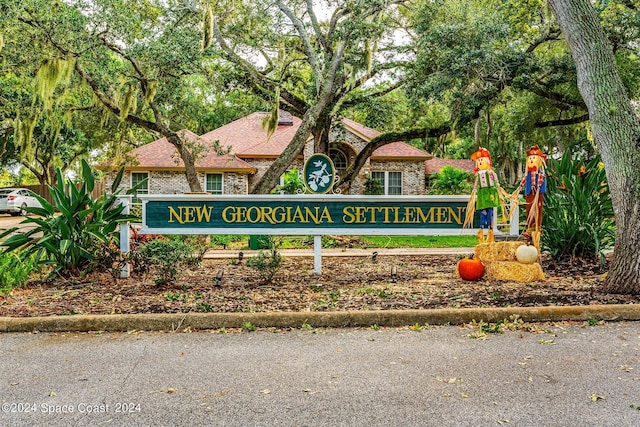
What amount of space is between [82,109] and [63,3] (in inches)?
180

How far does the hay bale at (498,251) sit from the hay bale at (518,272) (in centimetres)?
14

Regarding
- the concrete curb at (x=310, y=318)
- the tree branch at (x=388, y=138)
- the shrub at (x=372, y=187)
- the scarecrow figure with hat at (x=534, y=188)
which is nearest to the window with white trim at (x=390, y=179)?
the shrub at (x=372, y=187)

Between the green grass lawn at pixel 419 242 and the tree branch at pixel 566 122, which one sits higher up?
the tree branch at pixel 566 122

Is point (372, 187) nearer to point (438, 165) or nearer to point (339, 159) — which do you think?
point (339, 159)

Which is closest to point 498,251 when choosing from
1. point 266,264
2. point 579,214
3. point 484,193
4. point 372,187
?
point 484,193

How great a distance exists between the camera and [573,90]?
15.4m

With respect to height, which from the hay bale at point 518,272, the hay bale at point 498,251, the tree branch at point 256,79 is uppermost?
the tree branch at point 256,79

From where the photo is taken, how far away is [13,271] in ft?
22.2

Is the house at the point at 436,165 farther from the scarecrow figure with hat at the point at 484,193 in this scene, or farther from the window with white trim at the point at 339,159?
the scarecrow figure with hat at the point at 484,193

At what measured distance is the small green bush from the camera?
6484mm

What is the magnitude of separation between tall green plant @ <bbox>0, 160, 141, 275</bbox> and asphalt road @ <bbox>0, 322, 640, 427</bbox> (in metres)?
2.38

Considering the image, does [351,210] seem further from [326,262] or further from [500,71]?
[500,71]

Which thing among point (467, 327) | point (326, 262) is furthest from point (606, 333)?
point (326, 262)

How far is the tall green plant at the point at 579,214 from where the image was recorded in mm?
7973
